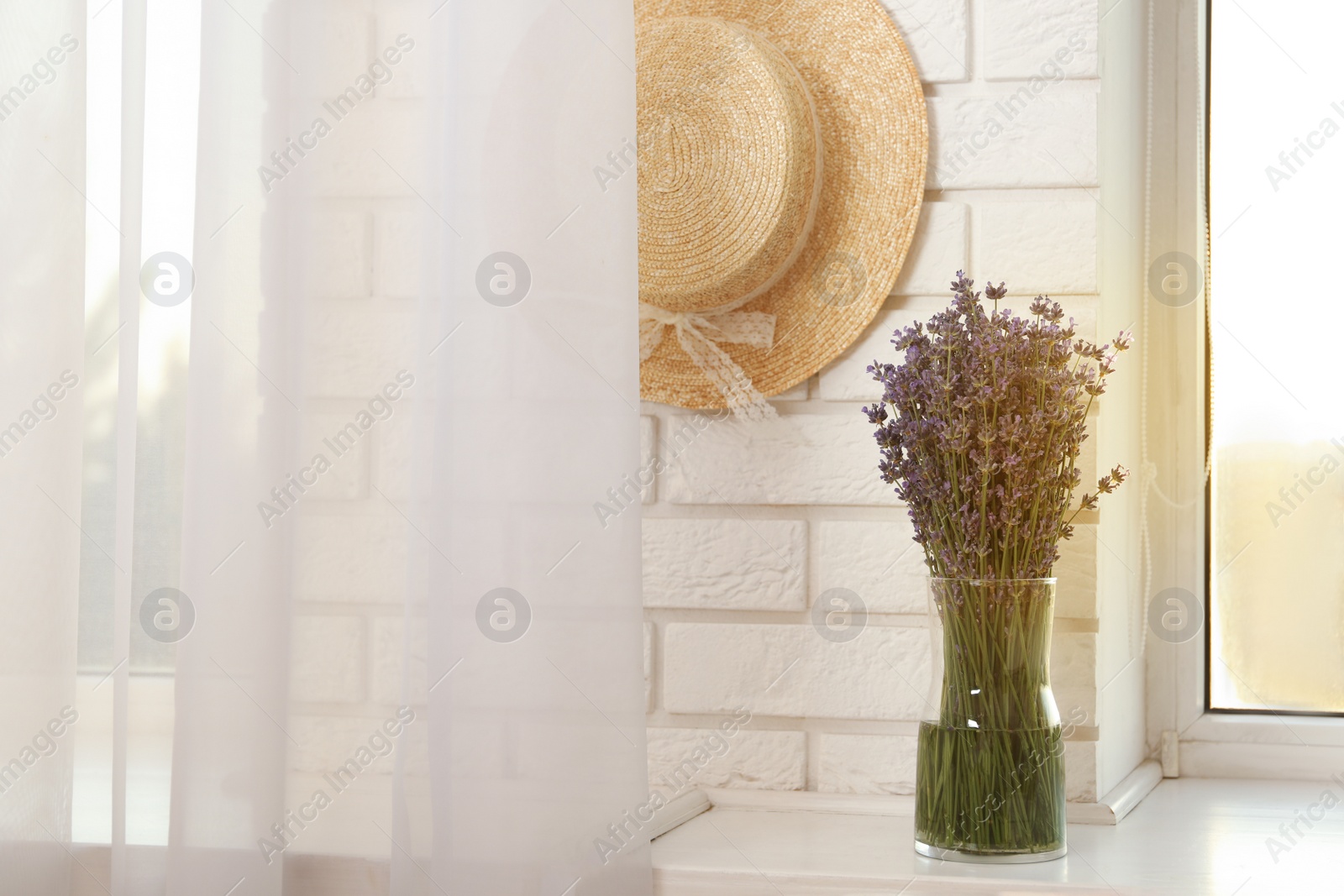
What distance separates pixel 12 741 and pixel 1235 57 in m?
1.30

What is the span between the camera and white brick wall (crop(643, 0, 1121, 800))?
3.31 ft

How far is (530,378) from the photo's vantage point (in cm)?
75

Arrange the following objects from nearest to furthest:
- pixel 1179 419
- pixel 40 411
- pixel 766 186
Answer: pixel 40 411 < pixel 766 186 < pixel 1179 419

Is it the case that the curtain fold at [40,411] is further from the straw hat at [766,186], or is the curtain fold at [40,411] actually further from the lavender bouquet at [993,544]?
the lavender bouquet at [993,544]

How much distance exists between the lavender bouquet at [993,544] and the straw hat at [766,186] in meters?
0.19

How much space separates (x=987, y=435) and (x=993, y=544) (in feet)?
0.28

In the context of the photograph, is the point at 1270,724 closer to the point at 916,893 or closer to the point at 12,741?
the point at 916,893

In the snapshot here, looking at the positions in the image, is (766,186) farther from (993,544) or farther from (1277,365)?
(1277,365)

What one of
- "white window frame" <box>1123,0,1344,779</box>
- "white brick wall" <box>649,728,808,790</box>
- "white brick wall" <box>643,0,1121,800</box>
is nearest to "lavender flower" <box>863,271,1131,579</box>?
"white brick wall" <box>643,0,1121,800</box>

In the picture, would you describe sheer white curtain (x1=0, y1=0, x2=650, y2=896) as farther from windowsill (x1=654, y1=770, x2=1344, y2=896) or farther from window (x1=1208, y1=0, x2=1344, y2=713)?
window (x1=1208, y1=0, x2=1344, y2=713)

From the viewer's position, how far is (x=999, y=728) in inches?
32.6

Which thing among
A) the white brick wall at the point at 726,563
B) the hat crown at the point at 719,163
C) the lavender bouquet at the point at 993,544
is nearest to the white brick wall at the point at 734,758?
the white brick wall at the point at 726,563

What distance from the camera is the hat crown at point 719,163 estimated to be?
979mm

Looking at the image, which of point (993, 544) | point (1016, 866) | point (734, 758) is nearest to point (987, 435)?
point (993, 544)
